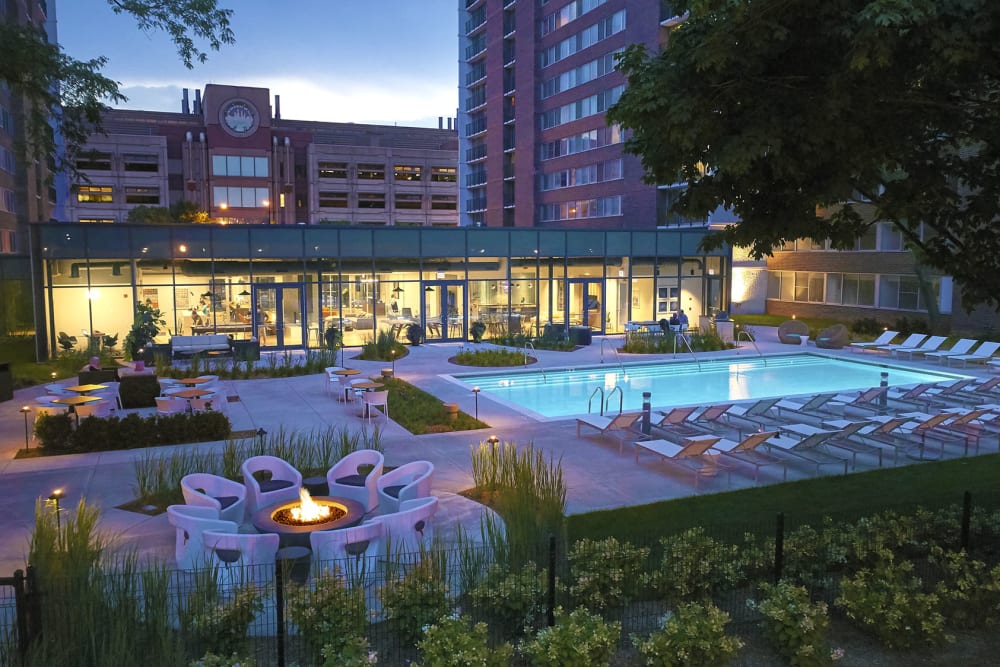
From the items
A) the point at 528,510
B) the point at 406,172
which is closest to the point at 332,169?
the point at 406,172

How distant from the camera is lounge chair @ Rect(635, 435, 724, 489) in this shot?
37.2ft

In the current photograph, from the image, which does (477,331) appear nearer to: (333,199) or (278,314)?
(278,314)

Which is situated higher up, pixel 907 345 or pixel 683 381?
pixel 907 345

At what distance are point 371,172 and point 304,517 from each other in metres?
80.4

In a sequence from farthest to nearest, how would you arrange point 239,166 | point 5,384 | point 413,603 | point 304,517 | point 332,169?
point 332,169 < point 239,166 < point 5,384 < point 304,517 < point 413,603

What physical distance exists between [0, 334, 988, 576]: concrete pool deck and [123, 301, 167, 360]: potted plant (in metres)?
4.58

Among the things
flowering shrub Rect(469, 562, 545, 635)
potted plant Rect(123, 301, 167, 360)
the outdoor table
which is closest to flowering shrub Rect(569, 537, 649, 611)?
flowering shrub Rect(469, 562, 545, 635)

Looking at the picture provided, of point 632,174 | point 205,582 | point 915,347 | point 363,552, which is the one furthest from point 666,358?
point 632,174

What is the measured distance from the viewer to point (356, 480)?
962 cm

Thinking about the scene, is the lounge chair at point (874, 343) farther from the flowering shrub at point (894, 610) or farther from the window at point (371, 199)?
the window at point (371, 199)

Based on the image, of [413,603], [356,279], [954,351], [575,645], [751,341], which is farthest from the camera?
[751,341]

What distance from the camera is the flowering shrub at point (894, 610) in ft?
20.4

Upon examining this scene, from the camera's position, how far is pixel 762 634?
251 inches

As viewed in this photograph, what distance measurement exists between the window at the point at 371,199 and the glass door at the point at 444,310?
58.0 m
